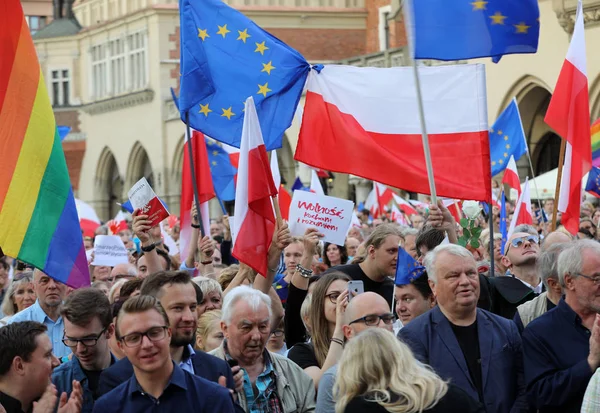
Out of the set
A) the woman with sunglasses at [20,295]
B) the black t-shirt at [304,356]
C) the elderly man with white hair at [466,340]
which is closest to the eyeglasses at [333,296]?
the black t-shirt at [304,356]

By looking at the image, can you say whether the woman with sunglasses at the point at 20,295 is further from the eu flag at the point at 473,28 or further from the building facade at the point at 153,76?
the building facade at the point at 153,76

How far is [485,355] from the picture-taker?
22.4 ft

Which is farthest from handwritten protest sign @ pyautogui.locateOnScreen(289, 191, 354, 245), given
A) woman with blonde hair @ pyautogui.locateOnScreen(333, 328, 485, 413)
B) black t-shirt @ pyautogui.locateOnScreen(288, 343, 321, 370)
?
woman with blonde hair @ pyautogui.locateOnScreen(333, 328, 485, 413)

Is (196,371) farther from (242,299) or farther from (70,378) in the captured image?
(70,378)

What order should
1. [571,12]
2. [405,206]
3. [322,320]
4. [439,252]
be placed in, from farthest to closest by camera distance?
1. [571,12]
2. [405,206]
3. [322,320]
4. [439,252]

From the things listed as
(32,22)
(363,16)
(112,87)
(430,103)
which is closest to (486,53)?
(430,103)

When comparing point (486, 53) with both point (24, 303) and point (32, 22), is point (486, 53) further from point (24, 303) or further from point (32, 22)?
point (32, 22)

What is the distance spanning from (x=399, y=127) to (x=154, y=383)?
4963 millimetres

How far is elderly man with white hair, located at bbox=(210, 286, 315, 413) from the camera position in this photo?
22.1ft

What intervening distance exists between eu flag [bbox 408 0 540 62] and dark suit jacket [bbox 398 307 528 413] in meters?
2.87

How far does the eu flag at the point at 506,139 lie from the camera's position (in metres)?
16.6

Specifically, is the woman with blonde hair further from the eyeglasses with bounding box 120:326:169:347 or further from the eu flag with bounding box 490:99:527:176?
the eu flag with bounding box 490:99:527:176

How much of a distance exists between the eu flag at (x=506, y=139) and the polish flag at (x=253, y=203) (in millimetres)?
7460

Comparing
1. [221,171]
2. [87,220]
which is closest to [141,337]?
[221,171]
